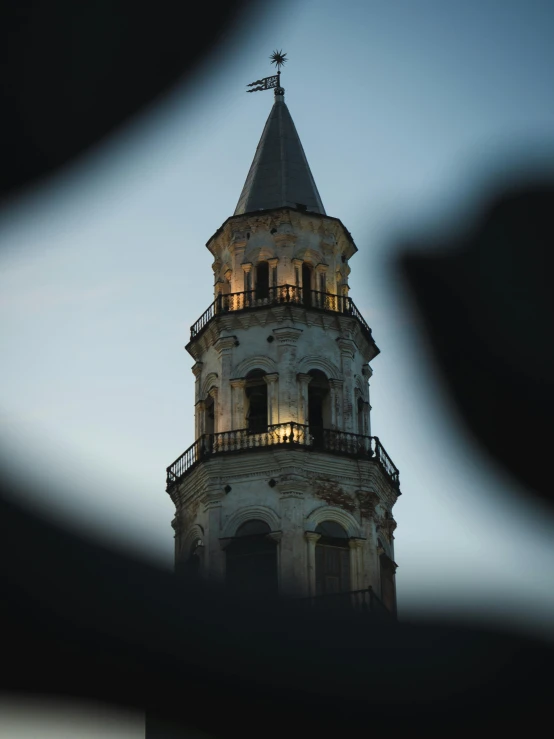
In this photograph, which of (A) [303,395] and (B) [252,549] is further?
(A) [303,395]

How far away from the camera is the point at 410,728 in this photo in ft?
10.2

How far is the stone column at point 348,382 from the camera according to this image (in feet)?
139

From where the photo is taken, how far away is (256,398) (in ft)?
141

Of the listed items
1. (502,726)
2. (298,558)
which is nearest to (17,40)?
(502,726)

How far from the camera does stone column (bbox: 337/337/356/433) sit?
1668 inches

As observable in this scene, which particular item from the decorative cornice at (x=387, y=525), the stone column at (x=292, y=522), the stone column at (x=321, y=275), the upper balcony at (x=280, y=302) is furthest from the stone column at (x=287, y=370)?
the decorative cornice at (x=387, y=525)

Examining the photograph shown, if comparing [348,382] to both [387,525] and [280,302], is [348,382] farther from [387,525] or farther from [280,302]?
[387,525]

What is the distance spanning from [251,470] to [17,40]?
38097 millimetres

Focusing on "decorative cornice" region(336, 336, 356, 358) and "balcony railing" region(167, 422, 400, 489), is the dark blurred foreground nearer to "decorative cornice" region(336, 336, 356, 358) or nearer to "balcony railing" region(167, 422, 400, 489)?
"balcony railing" region(167, 422, 400, 489)

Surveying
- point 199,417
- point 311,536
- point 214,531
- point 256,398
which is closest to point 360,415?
point 256,398

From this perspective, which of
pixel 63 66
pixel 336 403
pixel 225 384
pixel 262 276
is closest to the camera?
pixel 63 66

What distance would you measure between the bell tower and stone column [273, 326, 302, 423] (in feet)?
0.16

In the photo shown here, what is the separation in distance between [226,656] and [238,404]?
39099 millimetres

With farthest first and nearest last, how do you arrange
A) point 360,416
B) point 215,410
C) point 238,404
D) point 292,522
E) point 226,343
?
point 360,416 → point 226,343 → point 215,410 → point 238,404 → point 292,522
